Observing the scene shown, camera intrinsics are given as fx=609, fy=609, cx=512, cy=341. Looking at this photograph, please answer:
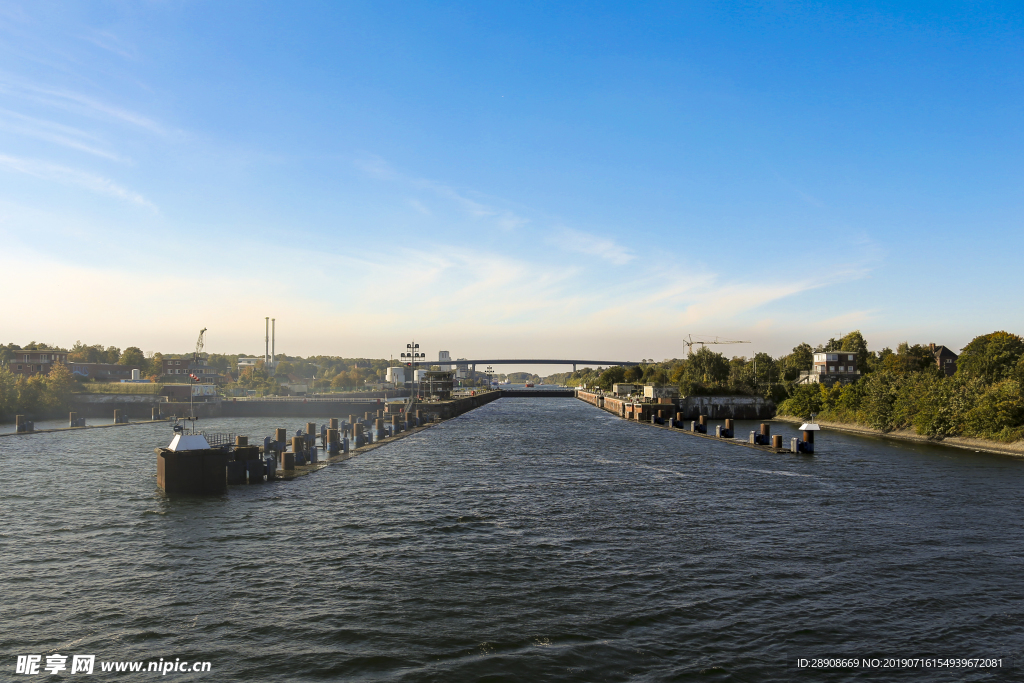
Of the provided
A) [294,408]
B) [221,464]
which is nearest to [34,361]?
[294,408]

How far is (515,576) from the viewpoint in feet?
82.5

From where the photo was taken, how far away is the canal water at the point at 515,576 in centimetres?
1834

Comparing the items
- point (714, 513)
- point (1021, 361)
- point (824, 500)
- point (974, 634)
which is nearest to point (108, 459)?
point (714, 513)

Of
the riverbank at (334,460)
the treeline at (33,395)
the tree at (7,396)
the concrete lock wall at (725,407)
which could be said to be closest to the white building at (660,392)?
the concrete lock wall at (725,407)

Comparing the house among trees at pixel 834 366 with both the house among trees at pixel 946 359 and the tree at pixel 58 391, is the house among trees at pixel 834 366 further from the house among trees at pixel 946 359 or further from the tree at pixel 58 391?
the tree at pixel 58 391

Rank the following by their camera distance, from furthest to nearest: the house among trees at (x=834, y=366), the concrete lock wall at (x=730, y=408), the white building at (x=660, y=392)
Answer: the house among trees at (x=834, y=366)
the white building at (x=660, y=392)
the concrete lock wall at (x=730, y=408)

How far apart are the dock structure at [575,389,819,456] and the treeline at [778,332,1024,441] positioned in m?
16.9

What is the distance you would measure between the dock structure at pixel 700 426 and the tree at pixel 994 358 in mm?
38682

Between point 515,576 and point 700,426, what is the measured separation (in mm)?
83024

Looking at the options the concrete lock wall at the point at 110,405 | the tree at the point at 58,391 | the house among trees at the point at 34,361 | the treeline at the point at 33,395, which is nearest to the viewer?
the treeline at the point at 33,395

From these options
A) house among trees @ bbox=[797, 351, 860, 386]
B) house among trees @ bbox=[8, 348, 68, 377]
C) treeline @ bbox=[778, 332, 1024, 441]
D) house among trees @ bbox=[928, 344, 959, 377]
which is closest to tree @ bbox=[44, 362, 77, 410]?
house among trees @ bbox=[8, 348, 68, 377]

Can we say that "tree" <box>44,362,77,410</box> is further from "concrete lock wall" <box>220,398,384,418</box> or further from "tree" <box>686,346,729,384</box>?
"tree" <box>686,346,729,384</box>

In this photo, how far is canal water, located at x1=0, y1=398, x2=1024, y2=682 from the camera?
18.3 meters

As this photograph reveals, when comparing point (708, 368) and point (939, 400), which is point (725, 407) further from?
point (939, 400)
